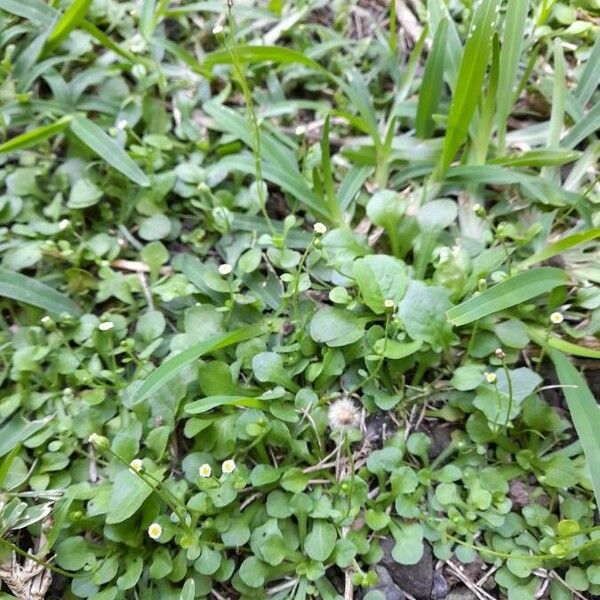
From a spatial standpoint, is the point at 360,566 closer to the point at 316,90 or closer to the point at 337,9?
the point at 316,90

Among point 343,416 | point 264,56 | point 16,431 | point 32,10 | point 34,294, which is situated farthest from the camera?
point 32,10

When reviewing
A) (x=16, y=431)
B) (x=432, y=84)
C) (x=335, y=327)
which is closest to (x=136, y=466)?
(x=16, y=431)

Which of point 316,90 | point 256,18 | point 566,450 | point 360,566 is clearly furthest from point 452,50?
point 360,566

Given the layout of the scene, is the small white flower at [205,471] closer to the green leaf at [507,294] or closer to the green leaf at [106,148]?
the green leaf at [507,294]

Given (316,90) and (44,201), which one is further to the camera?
(316,90)

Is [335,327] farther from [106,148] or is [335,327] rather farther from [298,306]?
[106,148]

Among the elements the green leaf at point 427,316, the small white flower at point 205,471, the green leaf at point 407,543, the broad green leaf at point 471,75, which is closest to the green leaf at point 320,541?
the green leaf at point 407,543
